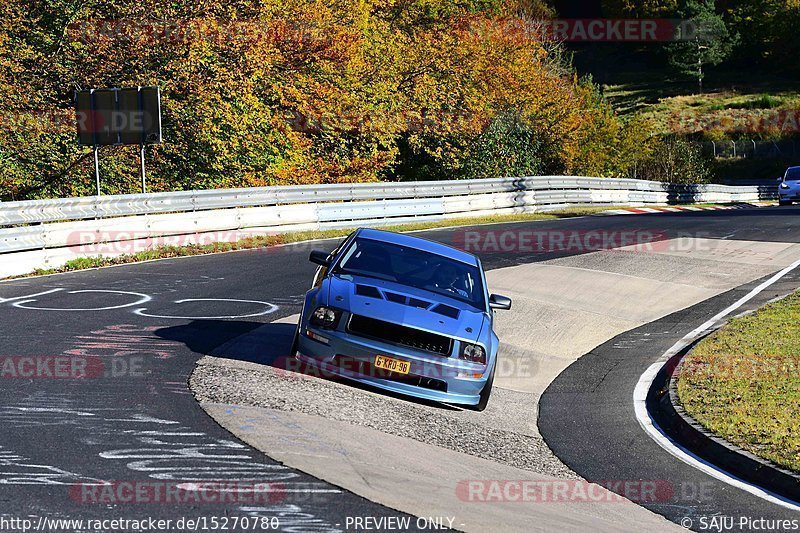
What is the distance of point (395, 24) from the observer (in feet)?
163

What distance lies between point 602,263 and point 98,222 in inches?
377

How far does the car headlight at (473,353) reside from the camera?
9.35 m

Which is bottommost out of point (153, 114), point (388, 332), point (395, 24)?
point (388, 332)

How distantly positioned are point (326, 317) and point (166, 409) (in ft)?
6.27

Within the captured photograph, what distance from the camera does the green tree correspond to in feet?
339

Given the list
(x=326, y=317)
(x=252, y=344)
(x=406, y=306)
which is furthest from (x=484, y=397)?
(x=252, y=344)

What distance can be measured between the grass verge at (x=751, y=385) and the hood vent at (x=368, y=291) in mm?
3129

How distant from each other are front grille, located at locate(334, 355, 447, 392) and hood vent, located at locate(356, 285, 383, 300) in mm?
706

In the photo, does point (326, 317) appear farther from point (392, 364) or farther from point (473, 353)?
point (473, 353)

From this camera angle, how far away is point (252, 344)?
11.2 m

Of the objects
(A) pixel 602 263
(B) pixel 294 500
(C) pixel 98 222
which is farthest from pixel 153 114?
(B) pixel 294 500

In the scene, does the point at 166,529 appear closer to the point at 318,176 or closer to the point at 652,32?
the point at 318,176

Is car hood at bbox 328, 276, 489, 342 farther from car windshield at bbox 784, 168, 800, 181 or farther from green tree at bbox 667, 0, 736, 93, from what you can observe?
green tree at bbox 667, 0, 736, 93

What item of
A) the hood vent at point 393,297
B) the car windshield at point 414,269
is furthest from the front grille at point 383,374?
the car windshield at point 414,269
